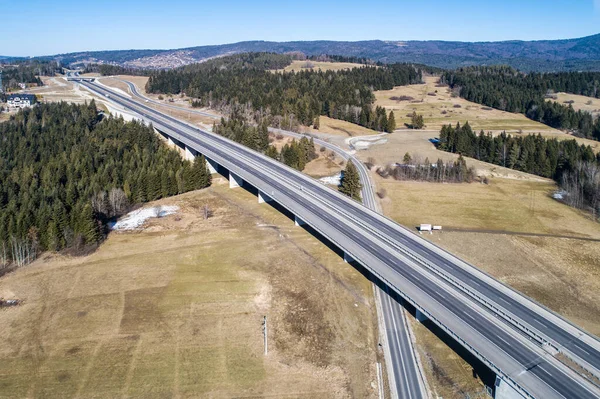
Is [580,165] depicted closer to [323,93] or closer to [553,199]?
[553,199]

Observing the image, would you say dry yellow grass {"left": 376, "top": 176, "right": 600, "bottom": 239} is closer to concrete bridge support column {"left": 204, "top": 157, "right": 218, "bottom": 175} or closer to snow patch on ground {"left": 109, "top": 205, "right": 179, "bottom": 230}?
concrete bridge support column {"left": 204, "top": 157, "right": 218, "bottom": 175}

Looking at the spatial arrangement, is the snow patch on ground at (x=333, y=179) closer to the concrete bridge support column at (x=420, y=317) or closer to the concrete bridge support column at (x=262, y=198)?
the concrete bridge support column at (x=262, y=198)

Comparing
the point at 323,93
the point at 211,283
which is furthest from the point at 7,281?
the point at 323,93

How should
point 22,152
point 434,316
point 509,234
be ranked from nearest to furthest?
point 434,316 < point 509,234 < point 22,152

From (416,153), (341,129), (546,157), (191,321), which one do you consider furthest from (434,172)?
(191,321)

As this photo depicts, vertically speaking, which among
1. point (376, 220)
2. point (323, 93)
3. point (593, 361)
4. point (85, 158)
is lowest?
point (593, 361)

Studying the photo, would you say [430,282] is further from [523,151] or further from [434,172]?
[523,151]
